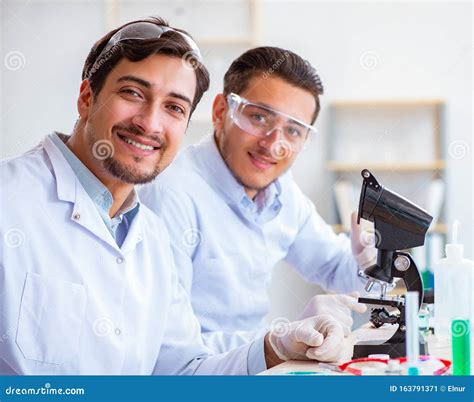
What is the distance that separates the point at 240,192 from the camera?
1.87 m

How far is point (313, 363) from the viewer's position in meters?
1.25

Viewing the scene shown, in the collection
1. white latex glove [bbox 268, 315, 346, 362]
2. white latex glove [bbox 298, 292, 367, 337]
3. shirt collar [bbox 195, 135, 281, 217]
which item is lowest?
white latex glove [bbox 268, 315, 346, 362]

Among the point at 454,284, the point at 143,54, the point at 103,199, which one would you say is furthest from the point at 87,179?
the point at 454,284

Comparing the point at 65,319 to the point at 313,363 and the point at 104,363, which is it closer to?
the point at 104,363

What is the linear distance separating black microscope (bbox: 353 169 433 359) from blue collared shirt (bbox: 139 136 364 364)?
491 millimetres

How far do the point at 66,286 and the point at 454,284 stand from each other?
804mm

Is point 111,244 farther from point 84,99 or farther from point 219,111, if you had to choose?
point 219,111

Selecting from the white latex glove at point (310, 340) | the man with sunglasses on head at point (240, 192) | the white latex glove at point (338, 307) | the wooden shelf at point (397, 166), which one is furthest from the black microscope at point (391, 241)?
the wooden shelf at point (397, 166)

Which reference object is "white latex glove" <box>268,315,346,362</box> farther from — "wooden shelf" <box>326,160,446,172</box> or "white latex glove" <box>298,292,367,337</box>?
"wooden shelf" <box>326,160,446,172</box>

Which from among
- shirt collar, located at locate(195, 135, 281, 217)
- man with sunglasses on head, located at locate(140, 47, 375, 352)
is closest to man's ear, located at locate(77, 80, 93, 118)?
man with sunglasses on head, located at locate(140, 47, 375, 352)

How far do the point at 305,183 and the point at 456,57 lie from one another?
703 millimetres

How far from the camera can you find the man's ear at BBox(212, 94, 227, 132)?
74.2 inches

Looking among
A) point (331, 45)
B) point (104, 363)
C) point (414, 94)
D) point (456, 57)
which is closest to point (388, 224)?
point (104, 363)

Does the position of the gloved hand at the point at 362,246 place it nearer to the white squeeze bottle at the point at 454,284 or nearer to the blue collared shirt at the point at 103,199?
the white squeeze bottle at the point at 454,284
